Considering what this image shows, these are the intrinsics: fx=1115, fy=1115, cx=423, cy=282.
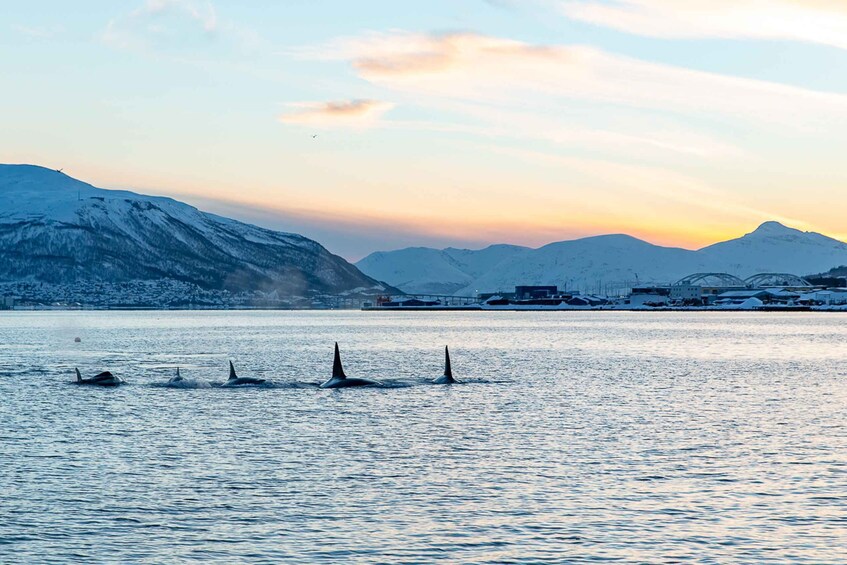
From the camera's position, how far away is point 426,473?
4944 cm

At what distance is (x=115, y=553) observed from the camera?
34.9 metres

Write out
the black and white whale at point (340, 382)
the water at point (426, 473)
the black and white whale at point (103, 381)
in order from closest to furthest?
the water at point (426, 473)
the black and white whale at point (340, 382)
the black and white whale at point (103, 381)

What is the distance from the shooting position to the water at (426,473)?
35938 millimetres

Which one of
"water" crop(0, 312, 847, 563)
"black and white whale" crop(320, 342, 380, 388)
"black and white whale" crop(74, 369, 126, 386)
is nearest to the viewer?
"water" crop(0, 312, 847, 563)

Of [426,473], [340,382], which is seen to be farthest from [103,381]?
[426,473]

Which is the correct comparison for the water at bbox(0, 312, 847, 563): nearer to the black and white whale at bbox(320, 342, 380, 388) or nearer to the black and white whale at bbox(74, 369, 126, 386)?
the black and white whale at bbox(320, 342, 380, 388)

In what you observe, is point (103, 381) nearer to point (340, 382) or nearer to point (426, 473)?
point (340, 382)

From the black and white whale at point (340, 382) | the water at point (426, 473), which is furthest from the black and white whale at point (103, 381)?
the black and white whale at point (340, 382)

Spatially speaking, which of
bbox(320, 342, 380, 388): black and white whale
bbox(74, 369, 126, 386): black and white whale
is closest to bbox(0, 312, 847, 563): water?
bbox(320, 342, 380, 388): black and white whale

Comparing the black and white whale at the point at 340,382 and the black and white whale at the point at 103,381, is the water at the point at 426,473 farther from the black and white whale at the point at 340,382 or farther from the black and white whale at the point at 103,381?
the black and white whale at the point at 103,381

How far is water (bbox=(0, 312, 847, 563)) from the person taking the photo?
118ft

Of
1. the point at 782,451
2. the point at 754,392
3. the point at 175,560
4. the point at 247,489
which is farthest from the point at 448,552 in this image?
the point at 754,392

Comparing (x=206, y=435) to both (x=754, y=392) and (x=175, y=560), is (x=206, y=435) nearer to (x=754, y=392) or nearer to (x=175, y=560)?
(x=175, y=560)

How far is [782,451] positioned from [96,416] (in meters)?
44.2
